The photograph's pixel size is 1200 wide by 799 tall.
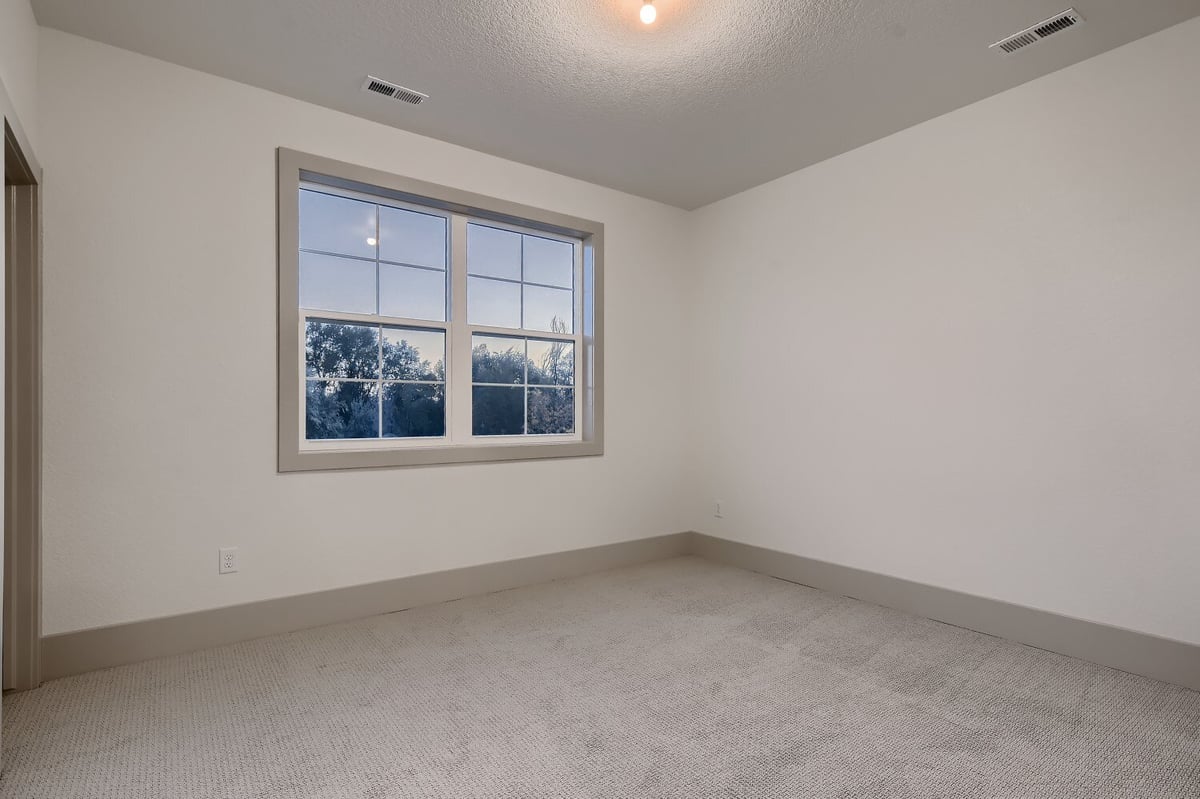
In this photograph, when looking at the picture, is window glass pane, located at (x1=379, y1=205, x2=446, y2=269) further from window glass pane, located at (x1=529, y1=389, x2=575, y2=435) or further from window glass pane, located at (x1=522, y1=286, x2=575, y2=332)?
window glass pane, located at (x1=529, y1=389, x2=575, y2=435)

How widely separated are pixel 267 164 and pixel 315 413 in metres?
1.35

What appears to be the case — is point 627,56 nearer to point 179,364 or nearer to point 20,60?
point 20,60

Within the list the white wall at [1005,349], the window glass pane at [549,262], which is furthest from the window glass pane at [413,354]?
the white wall at [1005,349]

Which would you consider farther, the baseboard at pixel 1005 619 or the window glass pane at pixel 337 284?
the window glass pane at pixel 337 284

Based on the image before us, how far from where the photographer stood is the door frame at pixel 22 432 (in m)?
2.50

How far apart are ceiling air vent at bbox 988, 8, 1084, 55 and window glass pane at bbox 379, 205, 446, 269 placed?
312 centimetres

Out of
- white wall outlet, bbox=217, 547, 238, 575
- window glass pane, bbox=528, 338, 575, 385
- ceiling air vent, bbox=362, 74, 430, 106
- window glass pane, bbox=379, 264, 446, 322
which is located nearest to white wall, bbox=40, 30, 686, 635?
white wall outlet, bbox=217, 547, 238, 575

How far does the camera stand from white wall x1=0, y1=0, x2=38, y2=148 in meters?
2.18

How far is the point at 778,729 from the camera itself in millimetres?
2250

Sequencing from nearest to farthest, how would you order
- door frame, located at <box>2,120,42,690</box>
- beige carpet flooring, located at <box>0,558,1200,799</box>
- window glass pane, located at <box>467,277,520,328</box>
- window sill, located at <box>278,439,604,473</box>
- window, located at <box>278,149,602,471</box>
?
beige carpet flooring, located at <box>0,558,1200,799</box>, door frame, located at <box>2,120,42,690</box>, window sill, located at <box>278,439,604,473</box>, window, located at <box>278,149,602,471</box>, window glass pane, located at <box>467,277,520,328</box>

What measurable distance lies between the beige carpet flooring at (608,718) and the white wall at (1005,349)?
562 mm

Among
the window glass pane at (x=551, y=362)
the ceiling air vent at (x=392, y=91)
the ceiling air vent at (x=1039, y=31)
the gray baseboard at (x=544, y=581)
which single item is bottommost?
the gray baseboard at (x=544, y=581)

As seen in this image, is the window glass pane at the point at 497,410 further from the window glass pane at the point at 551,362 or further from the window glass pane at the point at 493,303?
the window glass pane at the point at 493,303

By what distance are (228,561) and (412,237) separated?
211cm
